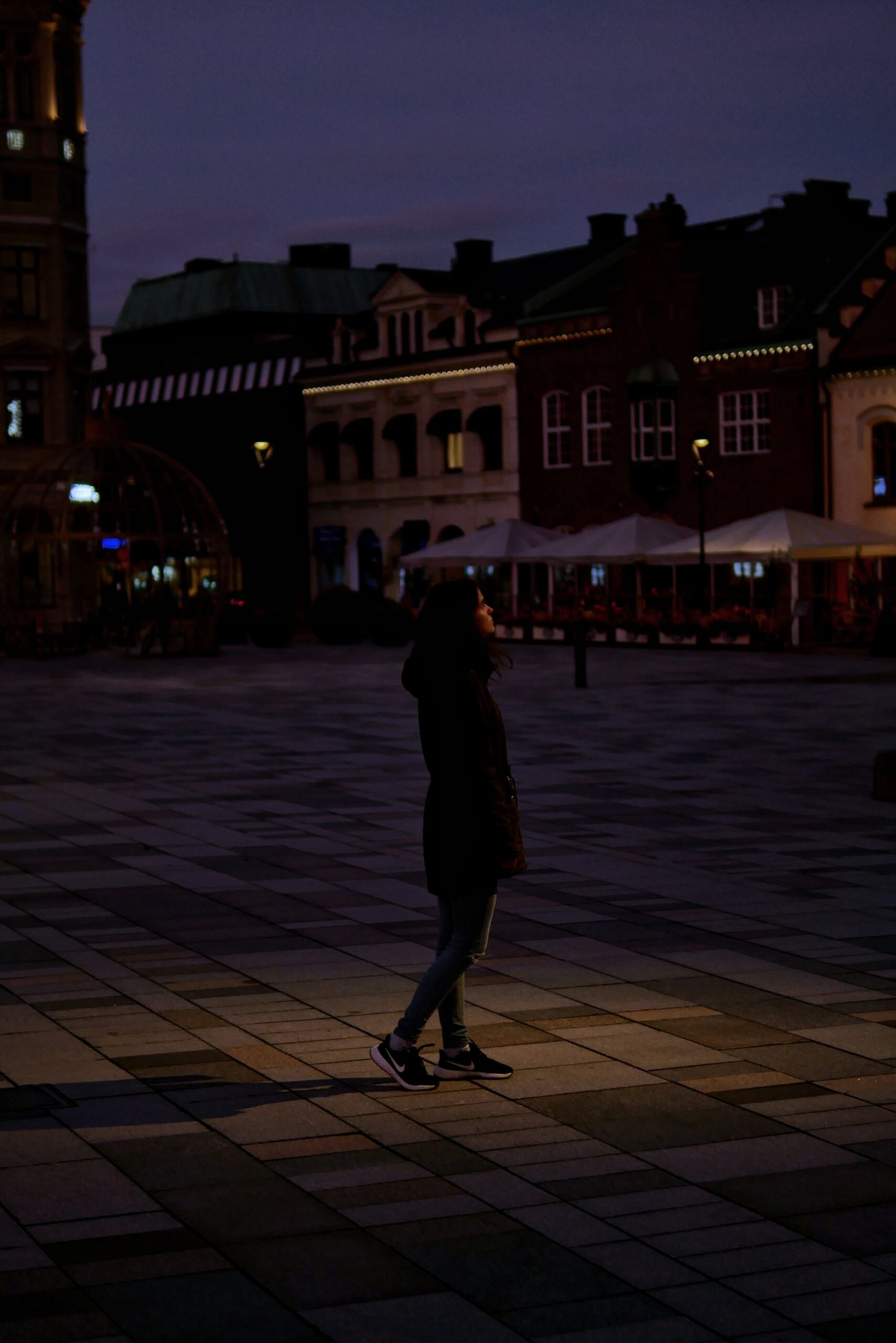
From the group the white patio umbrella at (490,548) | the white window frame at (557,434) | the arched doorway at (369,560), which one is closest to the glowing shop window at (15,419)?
the white patio umbrella at (490,548)

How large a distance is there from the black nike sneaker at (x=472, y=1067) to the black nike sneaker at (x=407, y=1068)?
6cm

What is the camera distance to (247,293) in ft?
240

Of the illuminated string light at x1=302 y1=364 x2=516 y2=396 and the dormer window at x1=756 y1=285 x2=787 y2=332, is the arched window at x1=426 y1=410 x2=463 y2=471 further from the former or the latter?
the dormer window at x1=756 y1=285 x2=787 y2=332

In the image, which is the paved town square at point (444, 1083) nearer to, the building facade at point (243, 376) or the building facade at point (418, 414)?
the building facade at point (418, 414)

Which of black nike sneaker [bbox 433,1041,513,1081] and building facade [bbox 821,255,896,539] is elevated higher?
building facade [bbox 821,255,896,539]

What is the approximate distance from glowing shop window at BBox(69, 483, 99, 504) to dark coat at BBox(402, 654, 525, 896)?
35659mm

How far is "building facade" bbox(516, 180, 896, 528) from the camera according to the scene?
156 ft

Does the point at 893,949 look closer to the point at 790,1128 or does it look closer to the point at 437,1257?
the point at 790,1128

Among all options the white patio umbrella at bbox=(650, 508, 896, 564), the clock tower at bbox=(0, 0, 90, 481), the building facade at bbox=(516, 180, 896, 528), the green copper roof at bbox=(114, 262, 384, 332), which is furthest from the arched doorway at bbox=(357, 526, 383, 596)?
the white patio umbrella at bbox=(650, 508, 896, 564)

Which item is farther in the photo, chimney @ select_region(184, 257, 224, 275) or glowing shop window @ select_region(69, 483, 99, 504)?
chimney @ select_region(184, 257, 224, 275)

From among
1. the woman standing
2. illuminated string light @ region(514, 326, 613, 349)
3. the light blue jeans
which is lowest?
the light blue jeans

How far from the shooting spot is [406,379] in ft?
201

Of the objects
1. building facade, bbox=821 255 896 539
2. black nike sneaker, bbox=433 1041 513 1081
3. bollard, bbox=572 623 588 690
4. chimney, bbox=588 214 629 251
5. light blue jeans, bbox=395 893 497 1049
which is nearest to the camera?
light blue jeans, bbox=395 893 497 1049

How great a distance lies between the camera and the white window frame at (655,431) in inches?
1999
